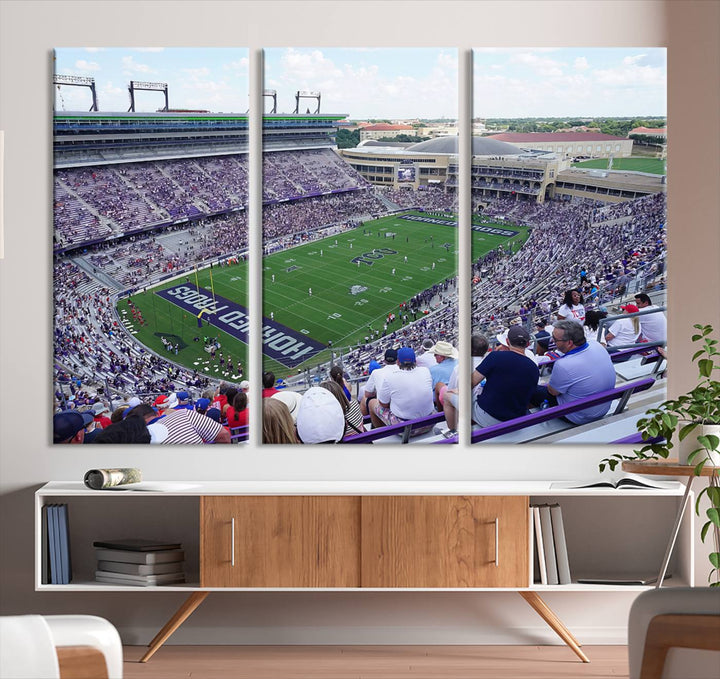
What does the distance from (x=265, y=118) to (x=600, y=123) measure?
1466mm

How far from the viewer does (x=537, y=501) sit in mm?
3652

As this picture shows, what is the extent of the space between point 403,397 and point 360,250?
0.68 meters

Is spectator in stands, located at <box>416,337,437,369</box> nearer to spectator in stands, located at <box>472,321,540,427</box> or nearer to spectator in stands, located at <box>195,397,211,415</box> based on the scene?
spectator in stands, located at <box>472,321,540,427</box>

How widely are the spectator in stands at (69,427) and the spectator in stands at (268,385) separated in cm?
76

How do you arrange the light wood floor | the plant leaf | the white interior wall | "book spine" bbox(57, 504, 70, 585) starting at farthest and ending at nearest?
the white interior wall
"book spine" bbox(57, 504, 70, 585)
the light wood floor
the plant leaf

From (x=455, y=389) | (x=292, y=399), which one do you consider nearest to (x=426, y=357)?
(x=455, y=389)

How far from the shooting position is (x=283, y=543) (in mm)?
3318

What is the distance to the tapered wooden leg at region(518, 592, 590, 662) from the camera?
3.42 m

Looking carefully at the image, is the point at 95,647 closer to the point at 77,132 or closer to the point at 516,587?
the point at 516,587

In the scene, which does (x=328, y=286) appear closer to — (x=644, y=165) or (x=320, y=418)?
(x=320, y=418)

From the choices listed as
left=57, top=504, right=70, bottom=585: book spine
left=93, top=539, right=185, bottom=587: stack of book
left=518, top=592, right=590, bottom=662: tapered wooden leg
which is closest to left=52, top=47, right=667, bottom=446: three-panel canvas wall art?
left=57, top=504, right=70, bottom=585: book spine

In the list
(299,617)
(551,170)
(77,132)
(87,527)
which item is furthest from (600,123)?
(87,527)

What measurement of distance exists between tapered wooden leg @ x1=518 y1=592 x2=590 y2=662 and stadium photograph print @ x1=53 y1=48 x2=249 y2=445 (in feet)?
4.57

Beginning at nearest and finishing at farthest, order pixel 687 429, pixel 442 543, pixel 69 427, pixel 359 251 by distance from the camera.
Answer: pixel 687 429
pixel 442 543
pixel 69 427
pixel 359 251
